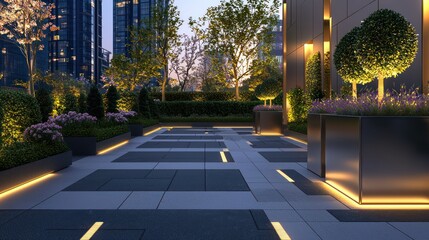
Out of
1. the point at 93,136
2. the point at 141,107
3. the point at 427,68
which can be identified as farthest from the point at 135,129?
the point at 427,68

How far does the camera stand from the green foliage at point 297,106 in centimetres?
2075

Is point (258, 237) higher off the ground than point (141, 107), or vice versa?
point (141, 107)

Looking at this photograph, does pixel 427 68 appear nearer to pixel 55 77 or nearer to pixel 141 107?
pixel 141 107

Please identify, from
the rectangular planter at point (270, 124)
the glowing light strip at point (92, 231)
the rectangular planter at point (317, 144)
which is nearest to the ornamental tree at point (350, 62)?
the rectangular planter at point (317, 144)

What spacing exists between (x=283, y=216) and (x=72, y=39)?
171 meters

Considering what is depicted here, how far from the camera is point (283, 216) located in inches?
214

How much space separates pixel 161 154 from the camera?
42.0 feet

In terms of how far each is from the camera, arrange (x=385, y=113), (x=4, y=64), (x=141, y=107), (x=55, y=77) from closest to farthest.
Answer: (x=385, y=113) < (x=141, y=107) < (x=55, y=77) < (x=4, y=64)

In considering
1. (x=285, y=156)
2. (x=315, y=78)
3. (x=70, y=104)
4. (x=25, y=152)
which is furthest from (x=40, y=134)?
(x=315, y=78)

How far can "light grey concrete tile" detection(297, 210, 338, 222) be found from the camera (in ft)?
17.4

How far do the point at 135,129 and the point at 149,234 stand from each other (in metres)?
17.5

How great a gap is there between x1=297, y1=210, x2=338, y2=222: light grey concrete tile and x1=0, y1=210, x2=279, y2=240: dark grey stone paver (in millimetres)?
641

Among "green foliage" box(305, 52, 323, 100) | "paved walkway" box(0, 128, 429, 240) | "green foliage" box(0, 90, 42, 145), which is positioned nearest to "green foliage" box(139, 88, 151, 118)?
"green foliage" box(305, 52, 323, 100)

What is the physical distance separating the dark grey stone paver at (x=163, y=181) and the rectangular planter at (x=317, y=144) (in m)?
1.93
